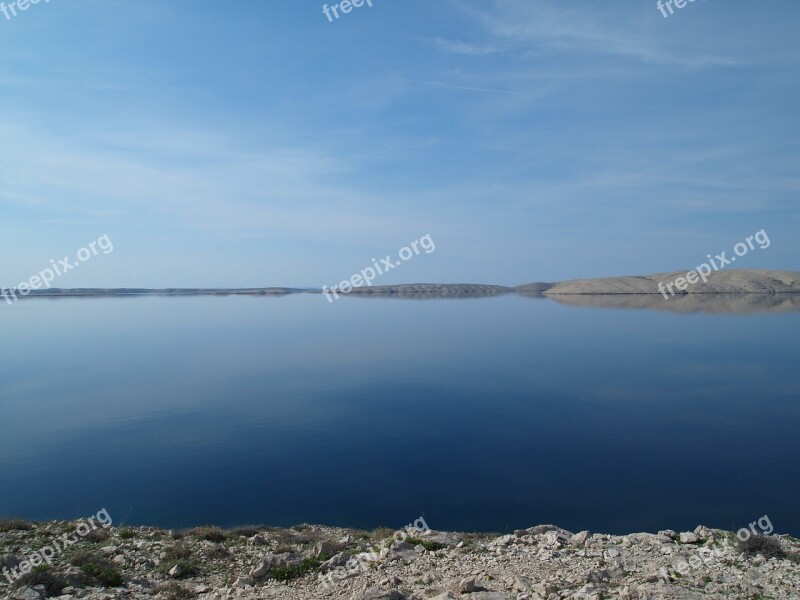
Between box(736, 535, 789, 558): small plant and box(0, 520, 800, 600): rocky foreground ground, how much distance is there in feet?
0.06

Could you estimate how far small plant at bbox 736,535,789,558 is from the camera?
7852 mm

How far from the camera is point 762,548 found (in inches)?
314

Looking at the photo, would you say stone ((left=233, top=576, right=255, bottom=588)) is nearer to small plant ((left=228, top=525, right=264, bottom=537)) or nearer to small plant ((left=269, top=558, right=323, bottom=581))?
small plant ((left=269, top=558, right=323, bottom=581))

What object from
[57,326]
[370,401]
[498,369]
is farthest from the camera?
[57,326]

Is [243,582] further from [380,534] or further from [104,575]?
[380,534]

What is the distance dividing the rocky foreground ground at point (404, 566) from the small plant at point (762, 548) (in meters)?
0.02

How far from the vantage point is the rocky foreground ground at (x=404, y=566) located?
270 inches

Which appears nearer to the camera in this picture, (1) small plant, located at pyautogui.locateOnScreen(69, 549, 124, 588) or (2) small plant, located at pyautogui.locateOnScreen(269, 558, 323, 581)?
(1) small plant, located at pyautogui.locateOnScreen(69, 549, 124, 588)

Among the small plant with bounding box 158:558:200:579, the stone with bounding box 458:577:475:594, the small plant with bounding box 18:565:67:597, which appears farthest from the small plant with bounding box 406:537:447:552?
the small plant with bounding box 18:565:67:597

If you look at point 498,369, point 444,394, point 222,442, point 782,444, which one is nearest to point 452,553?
point 222,442

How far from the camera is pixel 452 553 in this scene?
8461 millimetres

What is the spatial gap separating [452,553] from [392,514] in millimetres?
5088

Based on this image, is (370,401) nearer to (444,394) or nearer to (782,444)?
(444,394)

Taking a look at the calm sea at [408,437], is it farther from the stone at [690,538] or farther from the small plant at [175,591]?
the small plant at [175,591]
